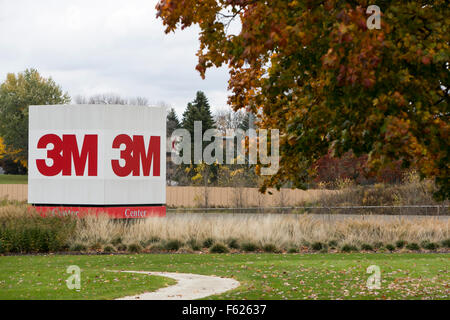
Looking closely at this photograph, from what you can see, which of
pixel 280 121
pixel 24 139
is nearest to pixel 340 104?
pixel 280 121

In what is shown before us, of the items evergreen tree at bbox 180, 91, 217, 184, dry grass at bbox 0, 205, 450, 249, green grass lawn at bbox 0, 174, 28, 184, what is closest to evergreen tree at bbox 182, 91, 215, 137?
evergreen tree at bbox 180, 91, 217, 184

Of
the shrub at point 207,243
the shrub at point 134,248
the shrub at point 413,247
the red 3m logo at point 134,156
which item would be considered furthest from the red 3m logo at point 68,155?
the shrub at point 413,247

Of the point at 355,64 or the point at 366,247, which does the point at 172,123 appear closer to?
the point at 366,247

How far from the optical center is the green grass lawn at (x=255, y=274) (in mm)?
10031

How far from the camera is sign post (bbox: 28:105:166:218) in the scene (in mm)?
22766

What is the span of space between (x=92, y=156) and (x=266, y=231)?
27.2 ft

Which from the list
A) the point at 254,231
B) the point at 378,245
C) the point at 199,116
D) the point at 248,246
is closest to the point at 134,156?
the point at 254,231

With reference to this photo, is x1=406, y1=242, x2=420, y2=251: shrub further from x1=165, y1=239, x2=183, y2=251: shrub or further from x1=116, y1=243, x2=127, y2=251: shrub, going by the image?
x1=116, y1=243, x2=127, y2=251: shrub

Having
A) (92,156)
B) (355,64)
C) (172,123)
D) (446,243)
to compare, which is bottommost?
(446,243)

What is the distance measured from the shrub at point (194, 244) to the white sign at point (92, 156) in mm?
Answer: 6071

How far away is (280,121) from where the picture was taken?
9.97 meters

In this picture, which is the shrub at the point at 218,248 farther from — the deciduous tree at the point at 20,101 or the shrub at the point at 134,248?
A: the deciduous tree at the point at 20,101

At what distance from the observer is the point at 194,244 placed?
1756 centimetres

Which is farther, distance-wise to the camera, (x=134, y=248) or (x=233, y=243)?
(x=233, y=243)
